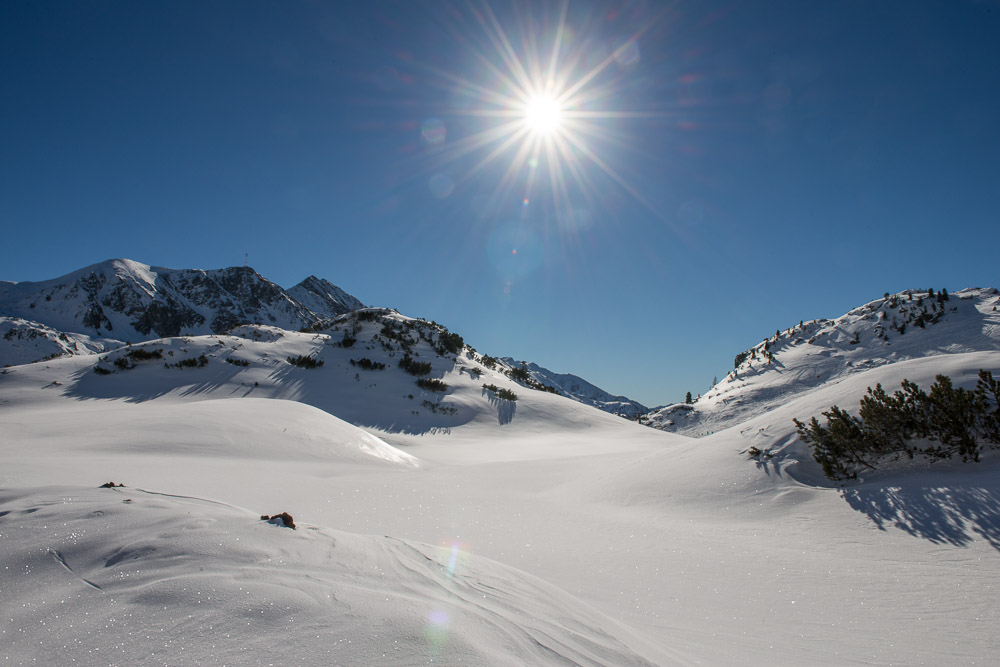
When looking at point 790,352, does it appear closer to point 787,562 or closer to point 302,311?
point 787,562

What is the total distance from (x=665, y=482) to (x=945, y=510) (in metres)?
3.27

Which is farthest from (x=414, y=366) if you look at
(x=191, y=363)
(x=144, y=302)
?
(x=144, y=302)

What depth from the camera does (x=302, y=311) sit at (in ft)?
297

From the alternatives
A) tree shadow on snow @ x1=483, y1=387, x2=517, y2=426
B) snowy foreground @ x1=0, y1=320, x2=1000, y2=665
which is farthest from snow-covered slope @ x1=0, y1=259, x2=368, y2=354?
snowy foreground @ x1=0, y1=320, x2=1000, y2=665

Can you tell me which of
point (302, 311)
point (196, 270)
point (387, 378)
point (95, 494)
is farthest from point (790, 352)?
point (196, 270)

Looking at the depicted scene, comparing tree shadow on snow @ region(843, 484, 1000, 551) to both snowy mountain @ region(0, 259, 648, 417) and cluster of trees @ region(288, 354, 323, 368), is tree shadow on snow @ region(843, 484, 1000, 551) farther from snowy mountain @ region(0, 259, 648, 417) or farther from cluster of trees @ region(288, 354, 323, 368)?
snowy mountain @ region(0, 259, 648, 417)

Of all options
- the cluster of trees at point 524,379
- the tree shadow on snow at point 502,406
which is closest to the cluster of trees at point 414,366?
the tree shadow on snow at point 502,406

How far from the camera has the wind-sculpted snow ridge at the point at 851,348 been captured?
2148 centimetres

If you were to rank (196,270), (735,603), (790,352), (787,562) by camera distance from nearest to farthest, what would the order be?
1. (735,603)
2. (787,562)
3. (790,352)
4. (196,270)

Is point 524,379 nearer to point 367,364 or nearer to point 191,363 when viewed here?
point 367,364

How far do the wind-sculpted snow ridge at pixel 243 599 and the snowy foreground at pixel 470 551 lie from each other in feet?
0.04

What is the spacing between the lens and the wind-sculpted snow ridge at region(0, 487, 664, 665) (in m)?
1.50

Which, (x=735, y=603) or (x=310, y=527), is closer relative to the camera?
(x=310, y=527)

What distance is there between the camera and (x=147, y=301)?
69.8 metres
